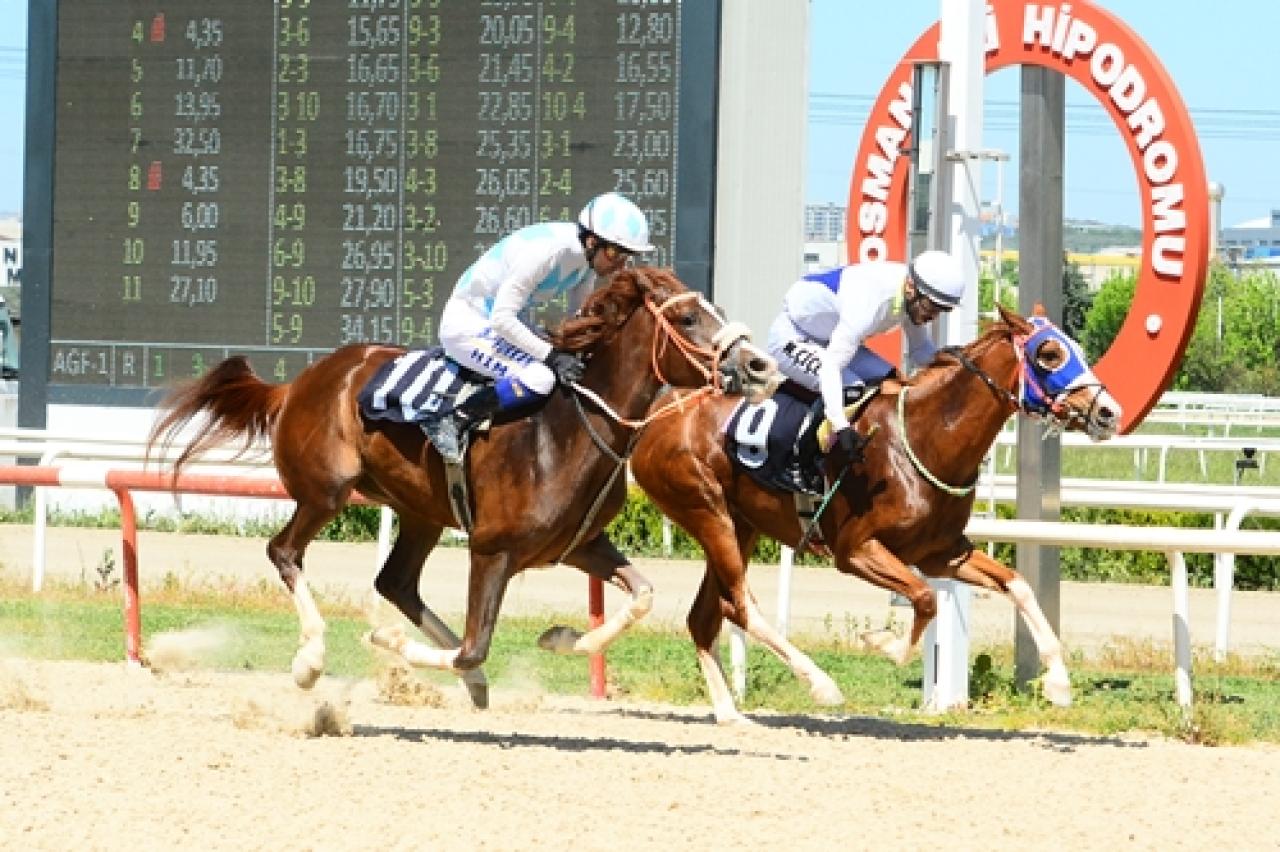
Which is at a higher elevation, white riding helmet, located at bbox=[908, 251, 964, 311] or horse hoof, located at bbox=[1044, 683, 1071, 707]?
white riding helmet, located at bbox=[908, 251, 964, 311]

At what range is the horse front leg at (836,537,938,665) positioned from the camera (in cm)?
748

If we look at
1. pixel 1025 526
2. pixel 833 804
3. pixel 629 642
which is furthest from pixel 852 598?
pixel 833 804

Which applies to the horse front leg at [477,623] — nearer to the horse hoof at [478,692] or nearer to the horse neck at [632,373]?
the horse hoof at [478,692]

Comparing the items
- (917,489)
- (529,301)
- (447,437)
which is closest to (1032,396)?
(917,489)

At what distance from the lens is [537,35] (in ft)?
43.4

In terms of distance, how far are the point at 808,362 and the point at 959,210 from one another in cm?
129

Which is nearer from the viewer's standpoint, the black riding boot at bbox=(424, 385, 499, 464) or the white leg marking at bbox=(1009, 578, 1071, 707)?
the black riding boot at bbox=(424, 385, 499, 464)

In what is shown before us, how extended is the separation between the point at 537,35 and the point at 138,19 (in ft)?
8.88

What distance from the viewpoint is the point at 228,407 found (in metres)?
8.41

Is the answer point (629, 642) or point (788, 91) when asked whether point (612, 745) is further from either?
point (788, 91)

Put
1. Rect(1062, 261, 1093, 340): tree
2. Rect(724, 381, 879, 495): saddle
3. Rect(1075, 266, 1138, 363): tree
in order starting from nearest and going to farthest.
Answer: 1. Rect(724, 381, 879, 495): saddle
2. Rect(1062, 261, 1093, 340): tree
3. Rect(1075, 266, 1138, 363): tree

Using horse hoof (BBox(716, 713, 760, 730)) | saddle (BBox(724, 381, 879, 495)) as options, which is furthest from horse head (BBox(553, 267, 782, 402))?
horse hoof (BBox(716, 713, 760, 730))

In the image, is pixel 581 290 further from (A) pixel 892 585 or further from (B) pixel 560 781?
(B) pixel 560 781

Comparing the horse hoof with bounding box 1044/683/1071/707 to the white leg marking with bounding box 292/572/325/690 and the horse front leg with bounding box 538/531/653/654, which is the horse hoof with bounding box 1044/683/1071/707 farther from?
the white leg marking with bounding box 292/572/325/690
